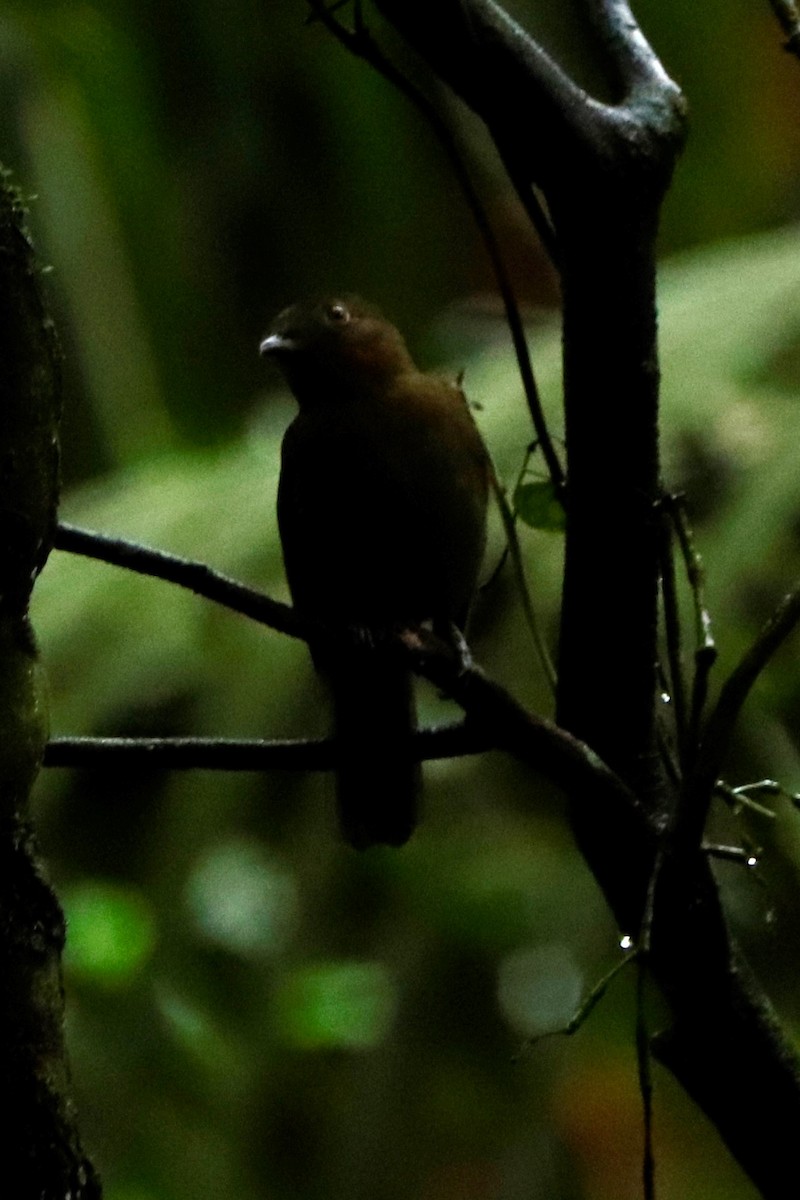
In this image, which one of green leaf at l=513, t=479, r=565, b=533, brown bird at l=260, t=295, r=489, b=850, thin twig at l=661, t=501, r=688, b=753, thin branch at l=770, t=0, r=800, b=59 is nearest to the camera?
thin twig at l=661, t=501, r=688, b=753

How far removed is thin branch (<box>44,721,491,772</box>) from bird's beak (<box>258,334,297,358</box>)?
4.70 ft

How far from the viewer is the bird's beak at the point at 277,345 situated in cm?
303

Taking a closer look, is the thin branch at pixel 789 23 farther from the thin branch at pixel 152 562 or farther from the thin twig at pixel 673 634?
the thin branch at pixel 152 562

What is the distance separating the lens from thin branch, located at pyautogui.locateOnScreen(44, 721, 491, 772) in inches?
62.7

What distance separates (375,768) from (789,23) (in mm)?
1117

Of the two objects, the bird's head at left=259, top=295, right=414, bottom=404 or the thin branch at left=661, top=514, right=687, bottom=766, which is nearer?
the thin branch at left=661, top=514, right=687, bottom=766

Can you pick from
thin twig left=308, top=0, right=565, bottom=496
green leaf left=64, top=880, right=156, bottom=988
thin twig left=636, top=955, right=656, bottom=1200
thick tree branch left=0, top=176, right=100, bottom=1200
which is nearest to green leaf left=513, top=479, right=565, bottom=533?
thin twig left=308, top=0, right=565, bottom=496

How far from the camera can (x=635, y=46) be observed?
1.73 meters

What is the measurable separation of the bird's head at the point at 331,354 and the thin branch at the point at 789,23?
1335 millimetres

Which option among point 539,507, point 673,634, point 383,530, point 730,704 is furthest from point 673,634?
point 383,530

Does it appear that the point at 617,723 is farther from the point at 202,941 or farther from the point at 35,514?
the point at 202,941

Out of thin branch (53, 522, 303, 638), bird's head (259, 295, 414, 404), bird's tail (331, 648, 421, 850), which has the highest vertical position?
thin branch (53, 522, 303, 638)

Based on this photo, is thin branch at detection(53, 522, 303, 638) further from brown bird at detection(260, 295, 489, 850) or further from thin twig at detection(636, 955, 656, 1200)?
brown bird at detection(260, 295, 489, 850)

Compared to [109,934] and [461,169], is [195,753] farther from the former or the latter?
[109,934]
